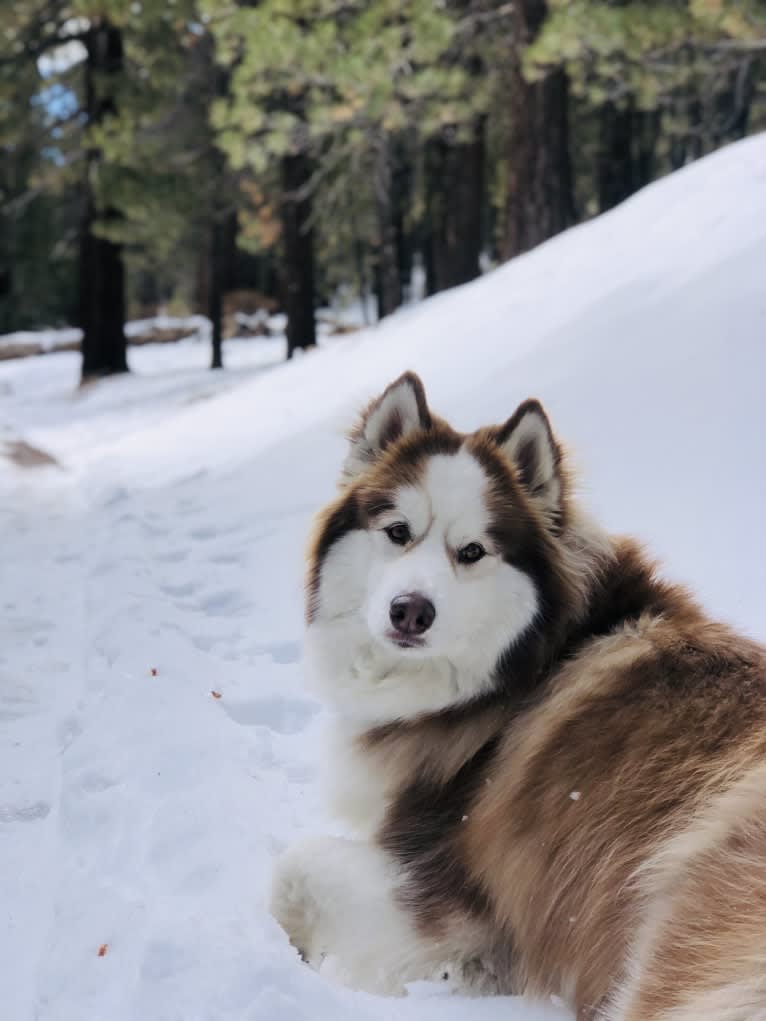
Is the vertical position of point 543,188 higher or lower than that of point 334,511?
lower

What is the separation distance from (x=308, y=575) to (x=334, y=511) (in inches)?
8.7

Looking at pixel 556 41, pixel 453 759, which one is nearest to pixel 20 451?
pixel 556 41

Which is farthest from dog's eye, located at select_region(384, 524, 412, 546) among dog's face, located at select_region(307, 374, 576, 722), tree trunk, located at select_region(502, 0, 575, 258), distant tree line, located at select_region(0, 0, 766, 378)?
tree trunk, located at select_region(502, 0, 575, 258)

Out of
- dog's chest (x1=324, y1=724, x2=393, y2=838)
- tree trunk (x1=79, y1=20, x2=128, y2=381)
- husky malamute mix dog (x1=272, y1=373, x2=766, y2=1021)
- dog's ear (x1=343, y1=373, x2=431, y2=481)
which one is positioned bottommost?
tree trunk (x1=79, y1=20, x2=128, y2=381)

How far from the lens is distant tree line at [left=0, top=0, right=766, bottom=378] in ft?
31.3

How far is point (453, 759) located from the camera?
2602 millimetres

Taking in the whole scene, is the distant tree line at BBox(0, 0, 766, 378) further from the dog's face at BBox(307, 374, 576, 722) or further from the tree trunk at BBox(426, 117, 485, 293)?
the dog's face at BBox(307, 374, 576, 722)

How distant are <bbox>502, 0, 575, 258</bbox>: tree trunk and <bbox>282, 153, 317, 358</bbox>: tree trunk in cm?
498

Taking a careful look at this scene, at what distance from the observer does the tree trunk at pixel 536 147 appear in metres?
9.80

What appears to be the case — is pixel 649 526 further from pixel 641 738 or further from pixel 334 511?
pixel 641 738

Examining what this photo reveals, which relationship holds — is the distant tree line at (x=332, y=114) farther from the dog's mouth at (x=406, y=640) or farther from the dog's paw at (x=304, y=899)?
the dog's paw at (x=304, y=899)

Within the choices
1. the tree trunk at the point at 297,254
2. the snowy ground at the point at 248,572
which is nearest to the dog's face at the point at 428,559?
the snowy ground at the point at 248,572

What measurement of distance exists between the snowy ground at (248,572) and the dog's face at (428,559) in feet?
2.23

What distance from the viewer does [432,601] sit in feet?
8.19
